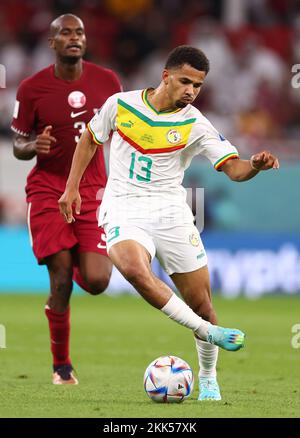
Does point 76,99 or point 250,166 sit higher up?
point 76,99

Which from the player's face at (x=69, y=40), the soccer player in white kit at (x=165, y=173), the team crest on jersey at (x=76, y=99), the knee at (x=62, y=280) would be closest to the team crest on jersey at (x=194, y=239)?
the soccer player in white kit at (x=165, y=173)

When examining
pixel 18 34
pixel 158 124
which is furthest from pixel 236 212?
pixel 158 124

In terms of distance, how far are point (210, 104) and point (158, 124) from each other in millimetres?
11513

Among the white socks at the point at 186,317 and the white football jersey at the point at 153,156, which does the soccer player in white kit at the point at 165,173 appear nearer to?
the white football jersey at the point at 153,156

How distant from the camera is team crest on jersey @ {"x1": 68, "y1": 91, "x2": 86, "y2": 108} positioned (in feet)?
29.9

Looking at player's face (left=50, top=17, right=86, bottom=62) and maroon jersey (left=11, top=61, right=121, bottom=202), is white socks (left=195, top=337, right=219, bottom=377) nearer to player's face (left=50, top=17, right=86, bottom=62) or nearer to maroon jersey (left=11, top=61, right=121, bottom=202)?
maroon jersey (left=11, top=61, right=121, bottom=202)

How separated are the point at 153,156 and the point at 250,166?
0.66 metres

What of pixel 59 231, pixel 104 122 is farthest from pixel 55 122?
pixel 104 122

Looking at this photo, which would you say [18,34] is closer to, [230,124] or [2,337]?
[230,124]

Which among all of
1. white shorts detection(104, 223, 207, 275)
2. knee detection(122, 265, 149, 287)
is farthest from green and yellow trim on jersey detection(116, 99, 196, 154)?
knee detection(122, 265, 149, 287)

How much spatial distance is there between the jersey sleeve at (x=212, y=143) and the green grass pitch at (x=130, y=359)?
1.59 meters

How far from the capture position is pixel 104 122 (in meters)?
7.75

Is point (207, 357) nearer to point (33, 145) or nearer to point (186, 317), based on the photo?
point (186, 317)

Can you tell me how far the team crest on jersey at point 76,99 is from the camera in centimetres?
912
